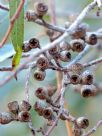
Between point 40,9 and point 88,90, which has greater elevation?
point 40,9

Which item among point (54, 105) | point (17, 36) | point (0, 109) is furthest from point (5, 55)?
point (0, 109)

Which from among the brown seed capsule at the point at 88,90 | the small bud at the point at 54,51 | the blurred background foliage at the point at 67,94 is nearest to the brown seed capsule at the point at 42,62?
the small bud at the point at 54,51

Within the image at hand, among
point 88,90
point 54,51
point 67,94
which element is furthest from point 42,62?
point 67,94

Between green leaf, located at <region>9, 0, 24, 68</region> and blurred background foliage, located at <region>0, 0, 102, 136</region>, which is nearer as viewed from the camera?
green leaf, located at <region>9, 0, 24, 68</region>

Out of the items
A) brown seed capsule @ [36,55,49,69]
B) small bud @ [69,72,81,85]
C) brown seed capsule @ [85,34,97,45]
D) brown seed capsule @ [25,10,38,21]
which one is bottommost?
small bud @ [69,72,81,85]

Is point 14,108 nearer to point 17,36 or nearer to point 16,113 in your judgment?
point 16,113

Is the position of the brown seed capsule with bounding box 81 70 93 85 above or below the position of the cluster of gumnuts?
above

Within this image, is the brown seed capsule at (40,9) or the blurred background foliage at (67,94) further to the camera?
the blurred background foliage at (67,94)

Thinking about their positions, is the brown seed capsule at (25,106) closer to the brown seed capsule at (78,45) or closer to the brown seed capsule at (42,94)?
the brown seed capsule at (42,94)

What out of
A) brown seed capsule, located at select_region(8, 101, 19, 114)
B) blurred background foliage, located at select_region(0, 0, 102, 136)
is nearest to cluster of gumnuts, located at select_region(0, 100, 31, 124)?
brown seed capsule, located at select_region(8, 101, 19, 114)

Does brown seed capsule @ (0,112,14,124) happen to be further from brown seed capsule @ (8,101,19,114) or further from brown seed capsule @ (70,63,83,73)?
brown seed capsule @ (70,63,83,73)

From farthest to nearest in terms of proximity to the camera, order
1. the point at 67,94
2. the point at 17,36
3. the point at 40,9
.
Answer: the point at 67,94 < the point at 17,36 < the point at 40,9

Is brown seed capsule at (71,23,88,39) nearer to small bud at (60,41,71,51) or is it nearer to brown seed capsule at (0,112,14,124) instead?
small bud at (60,41,71,51)

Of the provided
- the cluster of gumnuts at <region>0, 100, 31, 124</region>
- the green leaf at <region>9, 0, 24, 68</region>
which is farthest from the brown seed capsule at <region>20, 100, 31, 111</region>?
the green leaf at <region>9, 0, 24, 68</region>
